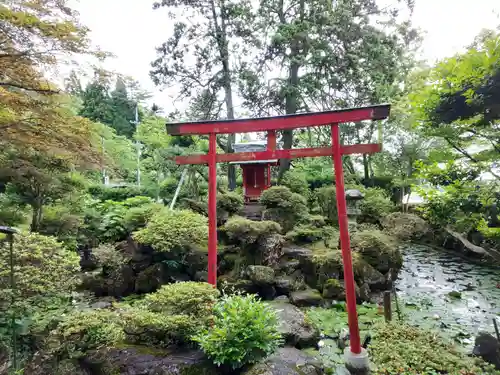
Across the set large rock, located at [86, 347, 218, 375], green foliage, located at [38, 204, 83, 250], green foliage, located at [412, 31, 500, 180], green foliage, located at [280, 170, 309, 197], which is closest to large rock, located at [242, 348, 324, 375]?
large rock, located at [86, 347, 218, 375]

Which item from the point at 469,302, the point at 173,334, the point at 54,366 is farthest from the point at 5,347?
the point at 469,302

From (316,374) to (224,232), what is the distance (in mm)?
5854

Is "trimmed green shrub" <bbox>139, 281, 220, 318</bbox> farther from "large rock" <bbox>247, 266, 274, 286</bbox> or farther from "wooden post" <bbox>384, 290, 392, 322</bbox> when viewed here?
"wooden post" <bbox>384, 290, 392, 322</bbox>

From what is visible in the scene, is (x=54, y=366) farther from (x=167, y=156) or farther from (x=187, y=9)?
(x=187, y=9)

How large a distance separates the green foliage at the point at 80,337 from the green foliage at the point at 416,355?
435cm

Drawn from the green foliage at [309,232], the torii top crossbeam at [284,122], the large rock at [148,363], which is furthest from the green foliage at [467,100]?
the green foliage at [309,232]

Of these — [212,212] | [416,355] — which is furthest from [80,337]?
[416,355]

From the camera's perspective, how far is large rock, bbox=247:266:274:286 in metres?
8.39

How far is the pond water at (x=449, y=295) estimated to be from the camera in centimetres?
726

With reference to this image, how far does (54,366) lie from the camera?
14.5 feet

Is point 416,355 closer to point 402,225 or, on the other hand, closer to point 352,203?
point 352,203

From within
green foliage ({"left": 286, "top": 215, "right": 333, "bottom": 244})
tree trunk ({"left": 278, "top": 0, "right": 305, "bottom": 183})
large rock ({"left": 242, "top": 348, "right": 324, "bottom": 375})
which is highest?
tree trunk ({"left": 278, "top": 0, "right": 305, "bottom": 183})

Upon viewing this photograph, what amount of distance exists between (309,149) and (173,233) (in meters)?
4.62

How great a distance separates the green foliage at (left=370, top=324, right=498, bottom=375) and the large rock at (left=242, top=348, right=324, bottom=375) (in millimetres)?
1197
